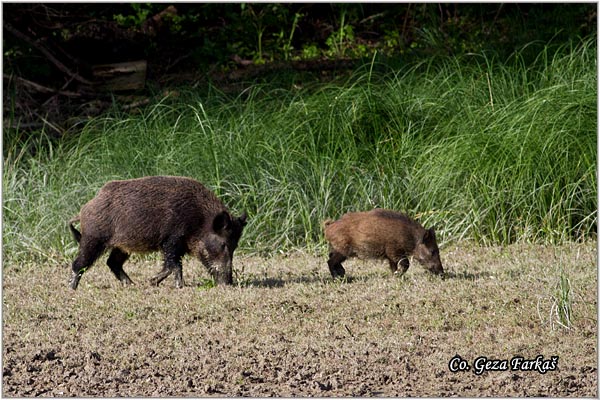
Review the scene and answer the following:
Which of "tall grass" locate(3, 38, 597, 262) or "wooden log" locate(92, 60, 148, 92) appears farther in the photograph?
"wooden log" locate(92, 60, 148, 92)

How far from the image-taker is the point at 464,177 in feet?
31.3

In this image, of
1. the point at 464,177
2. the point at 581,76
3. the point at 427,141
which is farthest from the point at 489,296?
the point at 581,76

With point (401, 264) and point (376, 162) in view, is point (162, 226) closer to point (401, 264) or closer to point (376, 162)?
point (401, 264)

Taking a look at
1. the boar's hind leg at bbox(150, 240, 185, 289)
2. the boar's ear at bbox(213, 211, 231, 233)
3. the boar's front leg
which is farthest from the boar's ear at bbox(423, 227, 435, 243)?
the boar's hind leg at bbox(150, 240, 185, 289)

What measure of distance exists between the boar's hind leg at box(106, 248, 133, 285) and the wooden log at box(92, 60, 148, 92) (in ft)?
22.1

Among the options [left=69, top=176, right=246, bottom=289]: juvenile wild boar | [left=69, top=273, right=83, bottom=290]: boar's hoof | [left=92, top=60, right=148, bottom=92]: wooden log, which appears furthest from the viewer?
[left=92, top=60, right=148, bottom=92]: wooden log

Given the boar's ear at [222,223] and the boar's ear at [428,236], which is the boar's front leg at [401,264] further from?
the boar's ear at [222,223]

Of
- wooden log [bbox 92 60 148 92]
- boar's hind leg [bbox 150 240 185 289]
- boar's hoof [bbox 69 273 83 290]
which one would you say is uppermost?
boar's hind leg [bbox 150 240 185 289]

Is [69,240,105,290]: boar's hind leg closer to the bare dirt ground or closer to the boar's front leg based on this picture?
the bare dirt ground

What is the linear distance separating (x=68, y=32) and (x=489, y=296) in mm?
9959

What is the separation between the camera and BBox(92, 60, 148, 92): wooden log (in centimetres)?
1431

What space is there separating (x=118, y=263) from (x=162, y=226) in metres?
0.63

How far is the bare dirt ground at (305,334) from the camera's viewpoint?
547 centimetres

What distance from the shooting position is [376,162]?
9992 millimetres
